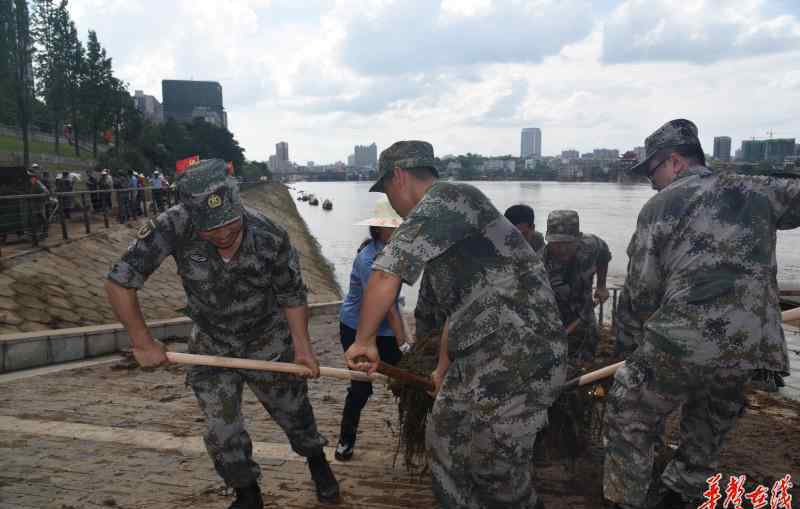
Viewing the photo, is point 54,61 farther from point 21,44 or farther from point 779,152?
point 779,152

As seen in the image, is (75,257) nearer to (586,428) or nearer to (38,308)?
(38,308)

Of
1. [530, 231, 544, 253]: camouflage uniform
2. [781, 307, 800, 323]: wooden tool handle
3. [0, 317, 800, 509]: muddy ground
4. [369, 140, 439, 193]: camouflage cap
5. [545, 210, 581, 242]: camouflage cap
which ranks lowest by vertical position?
[0, 317, 800, 509]: muddy ground

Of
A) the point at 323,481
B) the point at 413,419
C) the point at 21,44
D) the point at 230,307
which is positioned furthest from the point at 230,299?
the point at 21,44

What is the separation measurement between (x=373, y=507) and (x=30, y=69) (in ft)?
159

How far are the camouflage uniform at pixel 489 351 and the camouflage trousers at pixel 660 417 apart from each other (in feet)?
2.17

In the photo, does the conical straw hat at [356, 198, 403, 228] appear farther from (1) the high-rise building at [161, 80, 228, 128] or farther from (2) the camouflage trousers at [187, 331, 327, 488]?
(1) the high-rise building at [161, 80, 228, 128]

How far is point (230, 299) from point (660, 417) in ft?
8.38

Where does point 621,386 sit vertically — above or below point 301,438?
above

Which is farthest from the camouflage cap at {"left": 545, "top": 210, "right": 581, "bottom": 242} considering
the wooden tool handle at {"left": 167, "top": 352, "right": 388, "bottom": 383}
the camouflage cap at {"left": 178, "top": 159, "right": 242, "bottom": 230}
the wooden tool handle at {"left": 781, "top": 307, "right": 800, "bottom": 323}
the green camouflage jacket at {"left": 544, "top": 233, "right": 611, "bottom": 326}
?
the camouflage cap at {"left": 178, "top": 159, "right": 242, "bottom": 230}

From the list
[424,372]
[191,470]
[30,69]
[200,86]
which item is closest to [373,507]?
Result: [424,372]

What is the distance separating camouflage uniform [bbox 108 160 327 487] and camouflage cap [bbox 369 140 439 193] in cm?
95

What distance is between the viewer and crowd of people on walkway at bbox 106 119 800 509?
2.75 metres

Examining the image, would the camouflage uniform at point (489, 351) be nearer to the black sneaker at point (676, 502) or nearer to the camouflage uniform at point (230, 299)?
the camouflage uniform at point (230, 299)

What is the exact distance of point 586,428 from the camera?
4.13m
